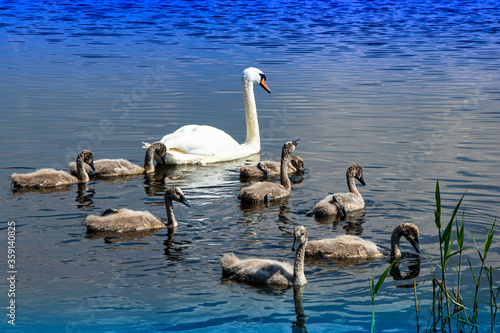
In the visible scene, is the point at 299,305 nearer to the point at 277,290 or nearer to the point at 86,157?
the point at 277,290

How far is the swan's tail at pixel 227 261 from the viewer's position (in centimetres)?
782

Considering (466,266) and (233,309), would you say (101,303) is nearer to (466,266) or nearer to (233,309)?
(233,309)

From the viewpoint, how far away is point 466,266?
841cm

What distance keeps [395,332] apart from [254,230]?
10.7ft

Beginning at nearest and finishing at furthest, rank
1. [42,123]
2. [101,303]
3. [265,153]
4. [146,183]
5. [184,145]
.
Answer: [101,303]
[146,183]
[184,145]
[265,153]
[42,123]

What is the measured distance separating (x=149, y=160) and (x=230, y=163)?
6.01 feet

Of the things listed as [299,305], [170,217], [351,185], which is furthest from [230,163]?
[299,305]

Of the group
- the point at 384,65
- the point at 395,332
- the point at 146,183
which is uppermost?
the point at 384,65

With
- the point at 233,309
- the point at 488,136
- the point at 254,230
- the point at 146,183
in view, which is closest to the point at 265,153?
the point at 146,183

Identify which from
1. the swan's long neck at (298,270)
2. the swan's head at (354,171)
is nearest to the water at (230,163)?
the swan's long neck at (298,270)

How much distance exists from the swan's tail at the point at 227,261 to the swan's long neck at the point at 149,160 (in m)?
5.71

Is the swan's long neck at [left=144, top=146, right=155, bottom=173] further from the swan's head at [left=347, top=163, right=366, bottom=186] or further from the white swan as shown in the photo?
the swan's head at [left=347, top=163, right=366, bottom=186]

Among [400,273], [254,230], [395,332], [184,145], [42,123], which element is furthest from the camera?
[42,123]

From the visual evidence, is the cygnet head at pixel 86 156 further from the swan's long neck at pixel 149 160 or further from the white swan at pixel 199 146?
the white swan at pixel 199 146
